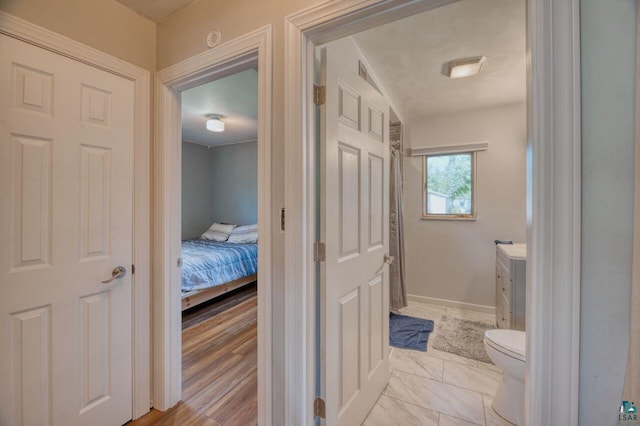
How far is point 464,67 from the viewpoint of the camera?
211 cm

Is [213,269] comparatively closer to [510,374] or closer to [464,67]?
[510,374]

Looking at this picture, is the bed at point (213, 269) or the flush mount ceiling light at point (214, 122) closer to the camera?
the bed at point (213, 269)

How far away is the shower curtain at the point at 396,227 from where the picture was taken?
3.02 metres

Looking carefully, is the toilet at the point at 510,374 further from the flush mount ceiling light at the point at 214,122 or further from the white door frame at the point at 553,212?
the flush mount ceiling light at the point at 214,122

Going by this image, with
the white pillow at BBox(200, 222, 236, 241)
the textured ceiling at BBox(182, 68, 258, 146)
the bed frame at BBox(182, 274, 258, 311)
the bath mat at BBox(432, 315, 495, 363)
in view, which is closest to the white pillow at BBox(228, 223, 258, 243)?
the white pillow at BBox(200, 222, 236, 241)

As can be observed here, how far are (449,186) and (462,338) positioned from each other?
69.9 inches

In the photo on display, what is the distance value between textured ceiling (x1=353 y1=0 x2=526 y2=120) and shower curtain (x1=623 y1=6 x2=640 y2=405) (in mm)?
1206

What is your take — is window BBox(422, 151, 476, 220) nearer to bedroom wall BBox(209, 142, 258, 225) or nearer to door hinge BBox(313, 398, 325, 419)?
door hinge BBox(313, 398, 325, 419)

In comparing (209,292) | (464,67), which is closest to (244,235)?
(209,292)

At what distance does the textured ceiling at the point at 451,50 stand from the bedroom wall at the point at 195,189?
4.19 meters

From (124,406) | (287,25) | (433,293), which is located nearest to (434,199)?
(433,293)

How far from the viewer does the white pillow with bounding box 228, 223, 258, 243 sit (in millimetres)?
4488

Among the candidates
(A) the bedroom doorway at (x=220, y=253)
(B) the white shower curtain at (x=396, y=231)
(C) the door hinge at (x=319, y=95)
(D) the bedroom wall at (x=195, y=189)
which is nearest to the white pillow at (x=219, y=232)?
(A) the bedroom doorway at (x=220, y=253)

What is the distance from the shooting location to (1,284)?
1122 millimetres
